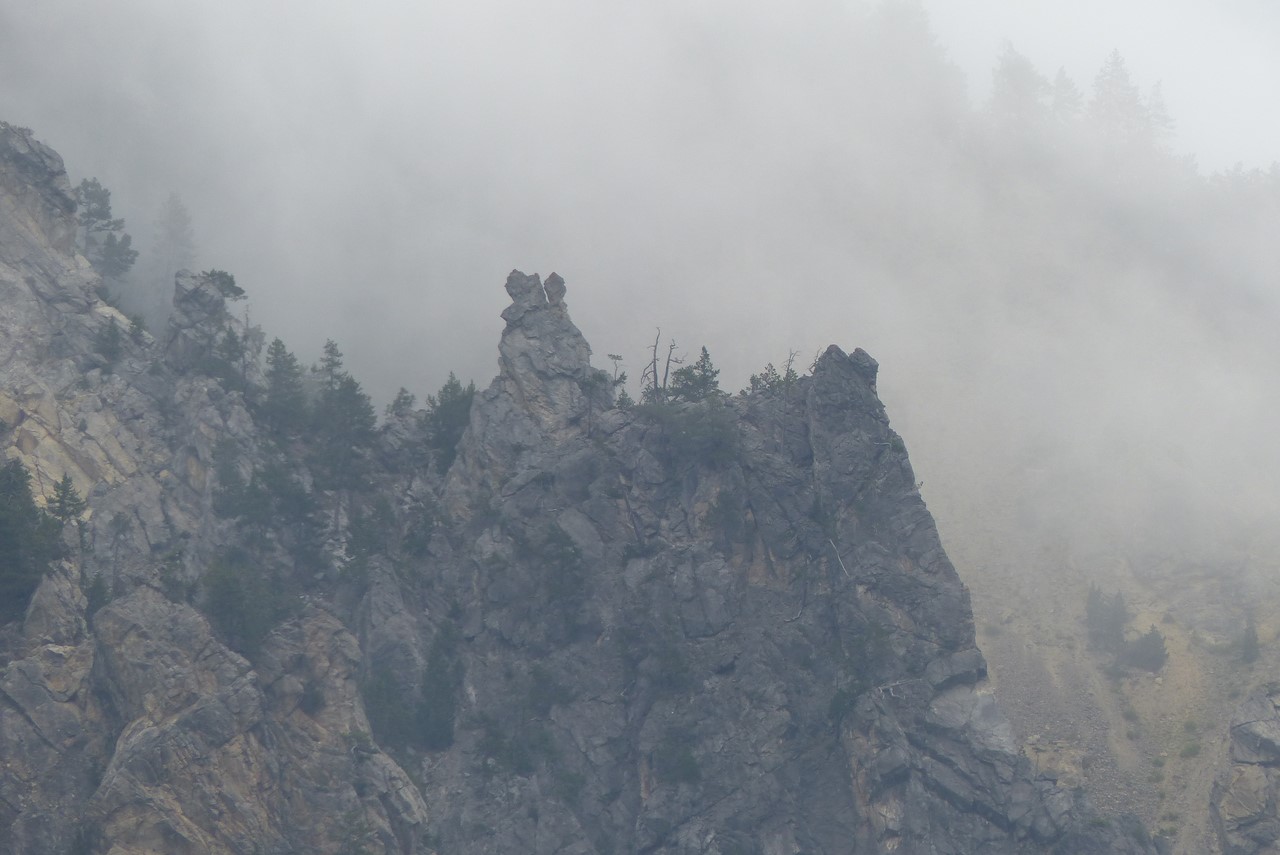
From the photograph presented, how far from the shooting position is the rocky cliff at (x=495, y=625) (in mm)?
70312

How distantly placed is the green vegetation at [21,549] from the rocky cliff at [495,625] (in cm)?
106

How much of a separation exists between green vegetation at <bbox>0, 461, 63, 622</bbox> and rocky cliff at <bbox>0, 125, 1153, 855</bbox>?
1.06m

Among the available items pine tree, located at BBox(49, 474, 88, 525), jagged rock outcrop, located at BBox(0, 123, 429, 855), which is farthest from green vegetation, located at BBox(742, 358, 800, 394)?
pine tree, located at BBox(49, 474, 88, 525)

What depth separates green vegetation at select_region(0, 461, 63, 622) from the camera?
7019cm

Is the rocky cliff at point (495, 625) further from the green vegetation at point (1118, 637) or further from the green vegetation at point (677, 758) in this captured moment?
the green vegetation at point (1118, 637)

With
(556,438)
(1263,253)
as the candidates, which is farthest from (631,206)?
(556,438)

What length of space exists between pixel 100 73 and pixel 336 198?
33979 millimetres

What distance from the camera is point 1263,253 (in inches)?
6841

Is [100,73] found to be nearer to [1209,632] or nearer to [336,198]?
[336,198]

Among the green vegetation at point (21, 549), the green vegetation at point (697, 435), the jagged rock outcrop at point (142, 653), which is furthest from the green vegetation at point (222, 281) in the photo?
the green vegetation at point (697, 435)

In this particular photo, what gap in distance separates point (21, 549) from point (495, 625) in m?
29.8

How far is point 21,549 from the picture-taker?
70.9m

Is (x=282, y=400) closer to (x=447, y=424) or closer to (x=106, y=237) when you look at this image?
(x=447, y=424)

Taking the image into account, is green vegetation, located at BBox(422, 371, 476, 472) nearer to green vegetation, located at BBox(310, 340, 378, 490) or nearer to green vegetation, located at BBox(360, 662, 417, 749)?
green vegetation, located at BBox(310, 340, 378, 490)
